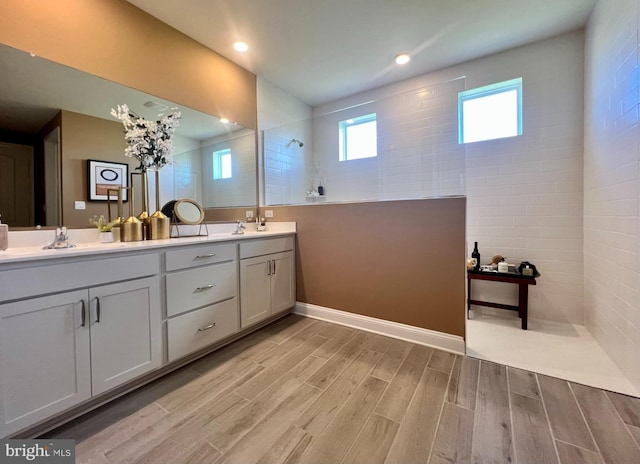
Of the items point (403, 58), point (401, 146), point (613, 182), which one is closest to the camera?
point (613, 182)

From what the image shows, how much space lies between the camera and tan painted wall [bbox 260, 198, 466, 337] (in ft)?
6.61

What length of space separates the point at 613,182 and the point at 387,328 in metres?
1.88

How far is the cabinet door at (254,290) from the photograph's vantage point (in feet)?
7.16

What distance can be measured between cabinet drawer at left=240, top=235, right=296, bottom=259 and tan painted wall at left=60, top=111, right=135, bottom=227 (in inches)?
37.1

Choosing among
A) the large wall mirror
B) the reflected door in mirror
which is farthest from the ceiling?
the reflected door in mirror

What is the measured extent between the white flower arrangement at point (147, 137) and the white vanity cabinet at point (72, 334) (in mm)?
859

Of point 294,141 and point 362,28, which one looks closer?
point 362,28

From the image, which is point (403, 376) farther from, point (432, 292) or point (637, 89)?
point (637, 89)

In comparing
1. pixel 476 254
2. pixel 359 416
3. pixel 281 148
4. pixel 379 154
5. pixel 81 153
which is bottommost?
pixel 359 416

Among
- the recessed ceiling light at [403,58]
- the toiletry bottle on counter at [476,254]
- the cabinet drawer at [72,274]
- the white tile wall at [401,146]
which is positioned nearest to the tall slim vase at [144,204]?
the cabinet drawer at [72,274]

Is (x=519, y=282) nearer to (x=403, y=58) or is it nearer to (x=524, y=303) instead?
(x=524, y=303)

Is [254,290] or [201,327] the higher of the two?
[254,290]

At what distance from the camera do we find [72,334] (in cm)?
127

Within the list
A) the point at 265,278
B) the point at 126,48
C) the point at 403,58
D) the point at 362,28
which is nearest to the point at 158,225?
the point at 265,278
